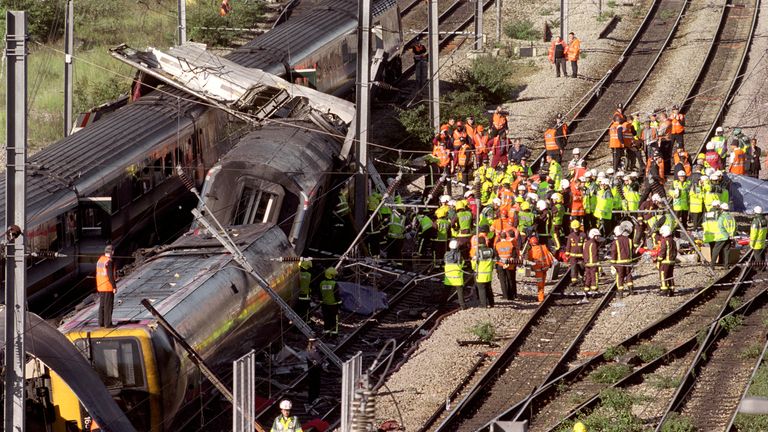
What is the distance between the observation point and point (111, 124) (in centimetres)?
3192

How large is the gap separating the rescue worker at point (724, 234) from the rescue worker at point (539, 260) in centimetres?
352

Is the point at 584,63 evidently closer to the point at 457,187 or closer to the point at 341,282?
the point at 457,187

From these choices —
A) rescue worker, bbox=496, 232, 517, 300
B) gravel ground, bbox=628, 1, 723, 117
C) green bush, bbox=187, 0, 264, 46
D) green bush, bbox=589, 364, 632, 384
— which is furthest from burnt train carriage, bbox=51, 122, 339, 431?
green bush, bbox=187, 0, 264, 46

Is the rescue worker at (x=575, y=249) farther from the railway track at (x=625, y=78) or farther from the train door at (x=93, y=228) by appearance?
the train door at (x=93, y=228)

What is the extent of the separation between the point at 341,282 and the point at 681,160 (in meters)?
8.62

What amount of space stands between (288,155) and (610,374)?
7.97 meters

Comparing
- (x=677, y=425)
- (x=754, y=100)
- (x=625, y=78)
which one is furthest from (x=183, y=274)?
(x=625, y=78)

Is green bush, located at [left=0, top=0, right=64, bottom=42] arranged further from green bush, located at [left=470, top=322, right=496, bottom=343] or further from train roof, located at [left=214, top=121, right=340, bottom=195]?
green bush, located at [left=470, top=322, right=496, bottom=343]

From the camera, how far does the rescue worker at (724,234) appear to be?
29359mm

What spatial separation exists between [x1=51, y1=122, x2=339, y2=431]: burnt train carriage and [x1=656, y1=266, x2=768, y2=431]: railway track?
6.68m

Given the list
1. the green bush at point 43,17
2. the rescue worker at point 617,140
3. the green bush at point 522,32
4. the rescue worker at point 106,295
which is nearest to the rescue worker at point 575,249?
the rescue worker at point 617,140

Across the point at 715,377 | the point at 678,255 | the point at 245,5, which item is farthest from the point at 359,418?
the point at 245,5

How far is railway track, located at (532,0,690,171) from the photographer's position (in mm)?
40781

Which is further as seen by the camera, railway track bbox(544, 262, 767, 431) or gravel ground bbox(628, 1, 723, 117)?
gravel ground bbox(628, 1, 723, 117)
